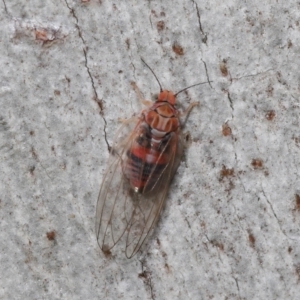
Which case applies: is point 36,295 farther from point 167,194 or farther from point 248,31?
point 248,31

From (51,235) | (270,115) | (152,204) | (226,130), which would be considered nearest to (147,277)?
(152,204)

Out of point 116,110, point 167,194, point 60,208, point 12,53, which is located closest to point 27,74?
point 12,53

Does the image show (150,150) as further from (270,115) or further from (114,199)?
(270,115)

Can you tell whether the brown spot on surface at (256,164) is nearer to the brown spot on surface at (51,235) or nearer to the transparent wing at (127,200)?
the transparent wing at (127,200)

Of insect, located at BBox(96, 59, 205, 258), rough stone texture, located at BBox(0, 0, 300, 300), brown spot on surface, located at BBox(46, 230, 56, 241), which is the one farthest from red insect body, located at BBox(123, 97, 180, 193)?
brown spot on surface, located at BBox(46, 230, 56, 241)

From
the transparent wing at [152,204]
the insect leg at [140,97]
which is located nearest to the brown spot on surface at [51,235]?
the transparent wing at [152,204]

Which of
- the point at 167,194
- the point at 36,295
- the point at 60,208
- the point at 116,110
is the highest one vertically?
the point at 116,110

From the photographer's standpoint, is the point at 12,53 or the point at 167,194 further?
the point at 167,194
